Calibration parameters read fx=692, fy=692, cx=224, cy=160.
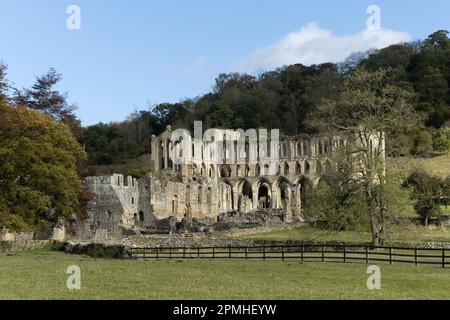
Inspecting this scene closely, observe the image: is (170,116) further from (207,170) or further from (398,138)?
(398,138)

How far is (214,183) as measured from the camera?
9162 cm

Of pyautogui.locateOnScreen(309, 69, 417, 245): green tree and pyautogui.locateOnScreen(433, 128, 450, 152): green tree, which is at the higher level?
pyautogui.locateOnScreen(433, 128, 450, 152): green tree

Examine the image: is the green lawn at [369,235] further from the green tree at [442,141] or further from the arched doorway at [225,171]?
the green tree at [442,141]

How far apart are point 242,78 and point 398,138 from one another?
118266mm

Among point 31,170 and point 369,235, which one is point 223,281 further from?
point 369,235

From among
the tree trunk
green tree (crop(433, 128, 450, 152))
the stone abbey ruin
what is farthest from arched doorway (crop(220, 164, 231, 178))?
the tree trunk

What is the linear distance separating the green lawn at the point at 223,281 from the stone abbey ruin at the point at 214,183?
3695cm

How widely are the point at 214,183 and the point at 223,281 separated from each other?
2708 inches

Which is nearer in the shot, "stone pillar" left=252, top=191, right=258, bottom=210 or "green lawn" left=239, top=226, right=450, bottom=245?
"green lawn" left=239, top=226, right=450, bottom=245

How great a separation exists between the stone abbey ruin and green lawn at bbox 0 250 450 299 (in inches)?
1455

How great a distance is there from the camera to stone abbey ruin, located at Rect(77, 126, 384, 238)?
69.7m

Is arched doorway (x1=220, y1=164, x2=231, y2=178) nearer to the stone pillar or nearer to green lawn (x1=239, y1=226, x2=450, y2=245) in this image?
the stone pillar

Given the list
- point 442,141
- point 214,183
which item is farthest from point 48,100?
point 442,141

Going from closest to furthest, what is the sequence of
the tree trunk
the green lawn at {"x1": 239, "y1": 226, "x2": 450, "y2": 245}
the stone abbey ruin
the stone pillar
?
the tree trunk
the green lawn at {"x1": 239, "y1": 226, "x2": 450, "y2": 245}
the stone abbey ruin
the stone pillar
